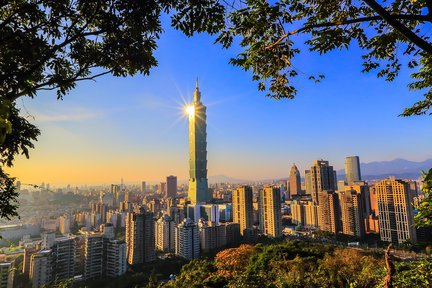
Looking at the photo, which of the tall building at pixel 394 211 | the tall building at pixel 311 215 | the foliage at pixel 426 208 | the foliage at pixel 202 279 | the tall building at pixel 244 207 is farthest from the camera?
the tall building at pixel 311 215

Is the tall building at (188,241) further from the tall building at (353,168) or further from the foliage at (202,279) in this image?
the tall building at (353,168)

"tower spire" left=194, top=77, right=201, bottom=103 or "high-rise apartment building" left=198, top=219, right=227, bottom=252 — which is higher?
"tower spire" left=194, top=77, right=201, bottom=103

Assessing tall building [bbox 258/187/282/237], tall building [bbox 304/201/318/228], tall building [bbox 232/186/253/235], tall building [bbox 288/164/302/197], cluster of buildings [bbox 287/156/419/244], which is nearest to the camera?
cluster of buildings [bbox 287/156/419/244]

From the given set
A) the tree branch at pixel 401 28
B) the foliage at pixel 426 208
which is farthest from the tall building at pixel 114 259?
the tree branch at pixel 401 28

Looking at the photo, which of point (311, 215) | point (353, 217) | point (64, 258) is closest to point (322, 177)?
point (311, 215)

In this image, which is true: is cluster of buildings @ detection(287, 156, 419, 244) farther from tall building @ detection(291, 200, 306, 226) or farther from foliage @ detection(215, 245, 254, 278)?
foliage @ detection(215, 245, 254, 278)

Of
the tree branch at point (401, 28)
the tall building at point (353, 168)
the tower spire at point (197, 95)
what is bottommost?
the tree branch at point (401, 28)

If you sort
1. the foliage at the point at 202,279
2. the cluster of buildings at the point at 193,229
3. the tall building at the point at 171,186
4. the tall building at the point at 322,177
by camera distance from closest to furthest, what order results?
the foliage at the point at 202,279, the cluster of buildings at the point at 193,229, the tall building at the point at 322,177, the tall building at the point at 171,186

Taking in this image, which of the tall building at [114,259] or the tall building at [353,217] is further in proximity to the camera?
the tall building at [353,217]

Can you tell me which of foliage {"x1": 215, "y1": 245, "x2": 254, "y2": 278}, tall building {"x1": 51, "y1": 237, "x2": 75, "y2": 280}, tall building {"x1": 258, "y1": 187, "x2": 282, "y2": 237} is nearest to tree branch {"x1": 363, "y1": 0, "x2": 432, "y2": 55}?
foliage {"x1": 215, "y1": 245, "x2": 254, "y2": 278}
